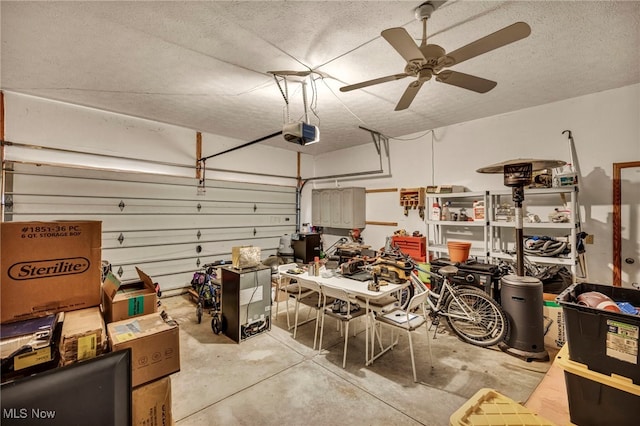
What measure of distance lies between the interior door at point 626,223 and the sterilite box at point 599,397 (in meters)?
3.55

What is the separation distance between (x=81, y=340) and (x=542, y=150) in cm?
564

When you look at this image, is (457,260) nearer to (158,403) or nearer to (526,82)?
(526,82)

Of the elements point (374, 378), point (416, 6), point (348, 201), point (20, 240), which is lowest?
point (374, 378)

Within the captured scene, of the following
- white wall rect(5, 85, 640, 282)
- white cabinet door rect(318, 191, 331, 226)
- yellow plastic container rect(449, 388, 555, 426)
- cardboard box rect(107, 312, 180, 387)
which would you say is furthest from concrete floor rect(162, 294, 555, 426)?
white cabinet door rect(318, 191, 331, 226)

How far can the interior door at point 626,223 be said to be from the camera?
3.43 meters

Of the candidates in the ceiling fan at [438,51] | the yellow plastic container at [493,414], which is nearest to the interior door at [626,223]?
the ceiling fan at [438,51]

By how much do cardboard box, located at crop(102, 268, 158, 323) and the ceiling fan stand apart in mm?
2457

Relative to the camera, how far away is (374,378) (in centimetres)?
271

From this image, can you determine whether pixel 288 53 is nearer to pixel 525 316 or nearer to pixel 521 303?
pixel 521 303

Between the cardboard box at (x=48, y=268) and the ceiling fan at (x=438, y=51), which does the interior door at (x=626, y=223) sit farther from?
the cardboard box at (x=48, y=268)

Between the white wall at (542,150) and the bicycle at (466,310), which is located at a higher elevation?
the white wall at (542,150)

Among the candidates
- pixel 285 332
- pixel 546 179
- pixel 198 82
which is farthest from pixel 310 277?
pixel 546 179

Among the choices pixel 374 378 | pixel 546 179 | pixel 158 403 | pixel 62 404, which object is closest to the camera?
pixel 62 404

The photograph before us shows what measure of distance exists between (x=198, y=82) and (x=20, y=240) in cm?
267
